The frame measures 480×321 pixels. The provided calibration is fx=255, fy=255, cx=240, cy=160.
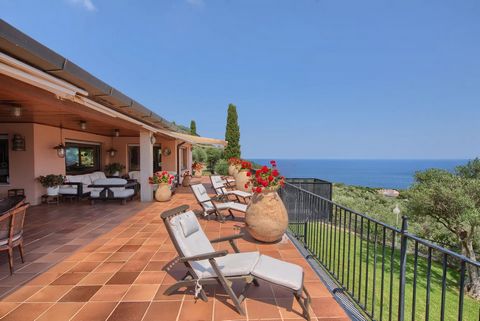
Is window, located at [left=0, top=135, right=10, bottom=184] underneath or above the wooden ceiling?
underneath

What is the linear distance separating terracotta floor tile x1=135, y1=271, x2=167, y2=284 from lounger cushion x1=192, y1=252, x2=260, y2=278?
2.06 ft

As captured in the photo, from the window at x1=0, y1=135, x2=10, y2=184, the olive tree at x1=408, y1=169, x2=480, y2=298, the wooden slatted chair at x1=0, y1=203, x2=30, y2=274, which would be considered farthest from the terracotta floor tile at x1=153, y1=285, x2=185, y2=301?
the olive tree at x1=408, y1=169, x2=480, y2=298

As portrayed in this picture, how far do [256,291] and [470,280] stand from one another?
11.9m

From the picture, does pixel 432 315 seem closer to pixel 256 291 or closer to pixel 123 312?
pixel 256 291

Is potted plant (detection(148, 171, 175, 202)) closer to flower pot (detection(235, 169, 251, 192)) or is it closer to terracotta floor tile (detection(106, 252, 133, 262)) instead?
flower pot (detection(235, 169, 251, 192))

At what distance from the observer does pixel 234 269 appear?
257cm

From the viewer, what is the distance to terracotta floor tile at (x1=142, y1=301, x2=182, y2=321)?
2.38 m

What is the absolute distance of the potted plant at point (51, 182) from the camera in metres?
7.87

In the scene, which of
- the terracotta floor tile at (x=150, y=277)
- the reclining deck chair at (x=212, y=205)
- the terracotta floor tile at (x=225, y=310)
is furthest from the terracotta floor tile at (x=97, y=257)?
the reclining deck chair at (x=212, y=205)

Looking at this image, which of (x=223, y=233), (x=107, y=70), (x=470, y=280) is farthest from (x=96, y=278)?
(x=107, y=70)

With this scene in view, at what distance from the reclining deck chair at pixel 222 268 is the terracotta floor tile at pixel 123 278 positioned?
0.62 m

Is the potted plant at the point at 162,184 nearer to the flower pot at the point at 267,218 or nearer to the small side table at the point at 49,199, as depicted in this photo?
the small side table at the point at 49,199

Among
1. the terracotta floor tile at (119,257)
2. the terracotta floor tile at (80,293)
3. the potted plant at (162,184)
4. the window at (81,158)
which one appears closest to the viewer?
the terracotta floor tile at (80,293)

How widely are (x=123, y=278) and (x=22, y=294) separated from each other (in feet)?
3.32
